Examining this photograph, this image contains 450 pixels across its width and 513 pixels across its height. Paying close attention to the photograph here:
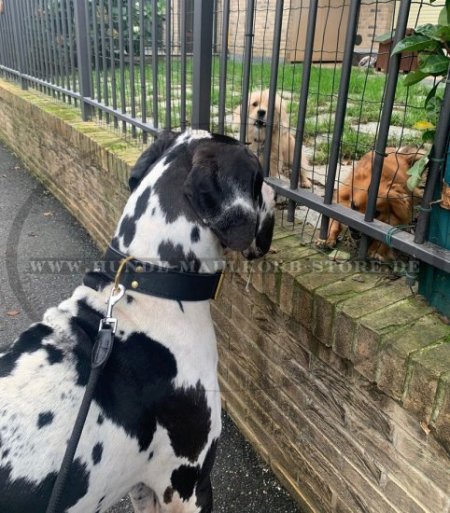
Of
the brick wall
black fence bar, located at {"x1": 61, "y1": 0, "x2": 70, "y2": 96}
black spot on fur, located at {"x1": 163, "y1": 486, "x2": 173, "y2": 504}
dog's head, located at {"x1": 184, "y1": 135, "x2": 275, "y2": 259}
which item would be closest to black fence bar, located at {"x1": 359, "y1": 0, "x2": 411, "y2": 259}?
the brick wall

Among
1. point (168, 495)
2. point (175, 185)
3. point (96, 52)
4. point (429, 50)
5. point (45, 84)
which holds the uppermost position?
point (429, 50)

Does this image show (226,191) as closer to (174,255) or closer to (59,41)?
(174,255)

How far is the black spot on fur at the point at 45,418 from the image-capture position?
1.68 meters

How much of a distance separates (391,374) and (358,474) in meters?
0.66

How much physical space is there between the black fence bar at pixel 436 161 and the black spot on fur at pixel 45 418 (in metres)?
1.55

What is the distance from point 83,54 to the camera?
219 inches

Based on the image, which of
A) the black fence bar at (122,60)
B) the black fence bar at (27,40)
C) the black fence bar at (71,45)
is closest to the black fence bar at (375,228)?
the black fence bar at (122,60)

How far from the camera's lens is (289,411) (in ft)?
8.95

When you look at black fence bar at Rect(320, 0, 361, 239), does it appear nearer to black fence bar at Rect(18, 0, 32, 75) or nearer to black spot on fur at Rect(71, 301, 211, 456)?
black spot on fur at Rect(71, 301, 211, 456)

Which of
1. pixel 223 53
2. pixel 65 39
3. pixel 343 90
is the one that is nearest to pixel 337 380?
pixel 343 90

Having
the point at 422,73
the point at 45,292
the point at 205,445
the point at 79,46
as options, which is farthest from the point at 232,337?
the point at 79,46

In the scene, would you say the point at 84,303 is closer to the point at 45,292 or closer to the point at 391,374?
the point at 391,374

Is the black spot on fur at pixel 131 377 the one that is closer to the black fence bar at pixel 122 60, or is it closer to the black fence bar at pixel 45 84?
the black fence bar at pixel 122 60

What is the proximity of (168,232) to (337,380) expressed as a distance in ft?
3.45
